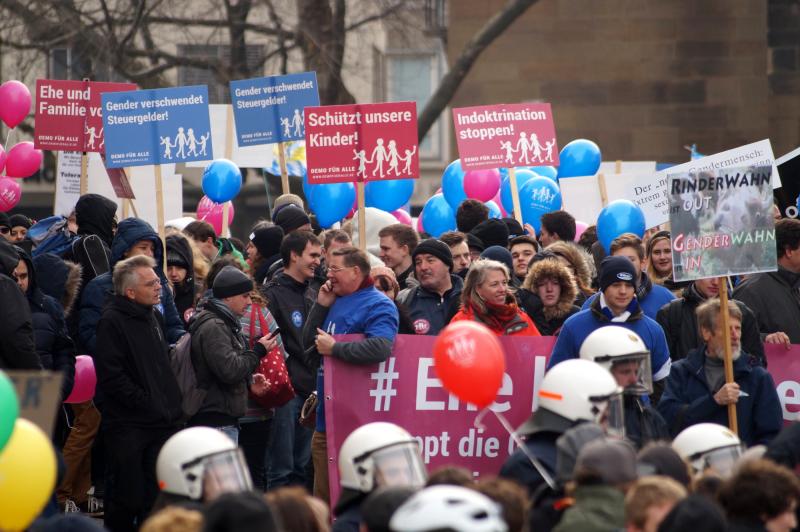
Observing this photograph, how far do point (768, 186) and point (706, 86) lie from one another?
17.4 metres

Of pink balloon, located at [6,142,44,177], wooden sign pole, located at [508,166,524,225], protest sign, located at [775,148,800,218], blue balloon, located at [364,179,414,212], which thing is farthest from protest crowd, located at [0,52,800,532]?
pink balloon, located at [6,142,44,177]

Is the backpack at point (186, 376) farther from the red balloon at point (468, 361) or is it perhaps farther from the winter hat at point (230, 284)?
the red balloon at point (468, 361)

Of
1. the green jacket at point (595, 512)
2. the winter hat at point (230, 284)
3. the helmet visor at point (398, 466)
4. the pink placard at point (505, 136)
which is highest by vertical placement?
the pink placard at point (505, 136)

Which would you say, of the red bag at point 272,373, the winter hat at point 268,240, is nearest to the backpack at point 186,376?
the red bag at point 272,373

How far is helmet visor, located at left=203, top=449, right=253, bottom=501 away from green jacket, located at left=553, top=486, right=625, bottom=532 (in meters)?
1.37

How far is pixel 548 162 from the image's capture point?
13383 mm

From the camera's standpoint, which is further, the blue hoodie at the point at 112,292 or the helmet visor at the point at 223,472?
the blue hoodie at the point at 112,292

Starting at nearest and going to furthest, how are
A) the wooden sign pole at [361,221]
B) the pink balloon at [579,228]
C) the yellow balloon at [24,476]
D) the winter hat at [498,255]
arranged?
1. the yellow balloon at [24,476]
2. the winter hat at [498,255]
3. the wooden sign pole at [361,221]
4. the pink balloon at [579,228]

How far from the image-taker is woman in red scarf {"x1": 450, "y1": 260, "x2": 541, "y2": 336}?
28.3 feet

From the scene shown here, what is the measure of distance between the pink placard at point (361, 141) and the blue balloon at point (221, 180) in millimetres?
2829

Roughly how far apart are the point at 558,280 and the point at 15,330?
341cm

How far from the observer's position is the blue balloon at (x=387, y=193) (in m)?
13.6

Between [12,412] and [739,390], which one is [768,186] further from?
[12,412]

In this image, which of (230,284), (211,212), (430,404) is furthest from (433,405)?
(211,212)
